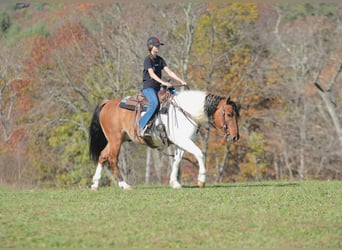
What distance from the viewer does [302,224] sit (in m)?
9.23

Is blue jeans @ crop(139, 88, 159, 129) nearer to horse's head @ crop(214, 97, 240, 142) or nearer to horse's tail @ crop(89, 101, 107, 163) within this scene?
horse's head @ crop(214, 97, 240, 142)

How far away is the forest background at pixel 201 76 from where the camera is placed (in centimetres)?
3644

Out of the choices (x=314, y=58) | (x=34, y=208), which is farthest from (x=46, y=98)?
(x=34, y=208)

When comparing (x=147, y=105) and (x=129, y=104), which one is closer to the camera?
(x=147, y=105)

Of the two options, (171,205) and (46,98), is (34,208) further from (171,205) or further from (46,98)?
(46,98)

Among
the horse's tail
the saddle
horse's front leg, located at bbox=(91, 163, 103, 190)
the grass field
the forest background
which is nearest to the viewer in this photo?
the grass field

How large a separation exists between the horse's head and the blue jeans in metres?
1.25

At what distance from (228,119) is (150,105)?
158 cm

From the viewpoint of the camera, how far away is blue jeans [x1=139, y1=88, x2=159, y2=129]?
1366 cm

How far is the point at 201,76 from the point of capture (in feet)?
125

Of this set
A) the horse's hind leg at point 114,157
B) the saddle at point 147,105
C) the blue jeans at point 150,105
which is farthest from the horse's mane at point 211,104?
the horse's hind leg at point 114,157

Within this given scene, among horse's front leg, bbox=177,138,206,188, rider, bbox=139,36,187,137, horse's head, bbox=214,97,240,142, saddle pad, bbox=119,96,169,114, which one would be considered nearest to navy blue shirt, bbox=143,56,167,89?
rider, bbox=139,36,187,137

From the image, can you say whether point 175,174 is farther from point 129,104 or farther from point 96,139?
point 96,139

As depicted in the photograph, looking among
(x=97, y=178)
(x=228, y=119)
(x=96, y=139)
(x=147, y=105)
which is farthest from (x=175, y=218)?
(x=96, y=139)
